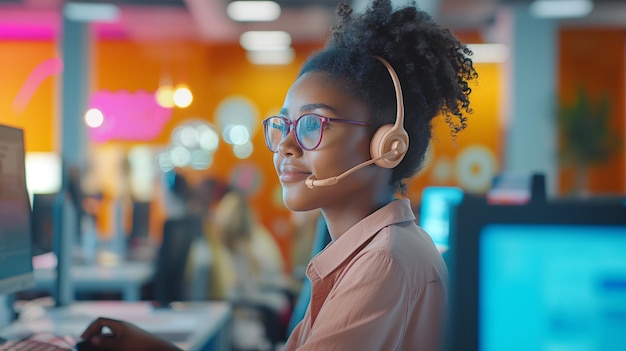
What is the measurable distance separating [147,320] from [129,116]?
23.5 ft

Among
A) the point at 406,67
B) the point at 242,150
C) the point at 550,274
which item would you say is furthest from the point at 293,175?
the point at 242,150

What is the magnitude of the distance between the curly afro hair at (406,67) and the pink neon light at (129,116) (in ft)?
27.2

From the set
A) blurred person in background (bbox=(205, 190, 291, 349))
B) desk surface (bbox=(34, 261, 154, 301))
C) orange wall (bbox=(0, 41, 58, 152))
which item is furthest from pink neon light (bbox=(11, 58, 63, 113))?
desk surface (bbox=(34, 261, 154, 301))

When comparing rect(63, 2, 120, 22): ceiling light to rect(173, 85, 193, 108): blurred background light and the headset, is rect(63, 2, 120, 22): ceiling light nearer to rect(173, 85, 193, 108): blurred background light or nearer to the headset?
rect(173, 85, 193, 108): blurred background light

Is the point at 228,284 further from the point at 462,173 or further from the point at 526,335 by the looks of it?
the point at 462,173

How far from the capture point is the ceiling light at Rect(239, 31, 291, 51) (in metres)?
8.89

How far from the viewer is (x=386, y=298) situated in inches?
41.0

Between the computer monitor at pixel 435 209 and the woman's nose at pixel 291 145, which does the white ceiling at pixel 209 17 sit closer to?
the computer monitor at pixel 435 209

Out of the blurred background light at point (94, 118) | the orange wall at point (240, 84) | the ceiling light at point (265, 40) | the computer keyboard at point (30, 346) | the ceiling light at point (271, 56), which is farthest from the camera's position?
the ceiling light at point (271, 56)

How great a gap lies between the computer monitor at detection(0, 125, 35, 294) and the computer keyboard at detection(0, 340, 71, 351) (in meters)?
0.14

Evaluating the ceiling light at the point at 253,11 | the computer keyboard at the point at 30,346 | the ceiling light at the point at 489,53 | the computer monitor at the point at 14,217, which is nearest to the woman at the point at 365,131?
the computer keyboard at the point at 30,346

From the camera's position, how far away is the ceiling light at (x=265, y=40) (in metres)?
8.89

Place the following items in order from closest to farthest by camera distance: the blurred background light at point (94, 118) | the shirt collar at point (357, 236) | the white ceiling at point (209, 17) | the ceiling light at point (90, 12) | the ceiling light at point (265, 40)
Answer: the shirt collar at point (357, 236) → the white ceiling at point (209, 17) → the ceiling light at point (90, 12) → the blurred background light at point (94, 118) → the ceiling light at point (265, 40)

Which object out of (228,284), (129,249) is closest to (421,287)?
(228,284)
